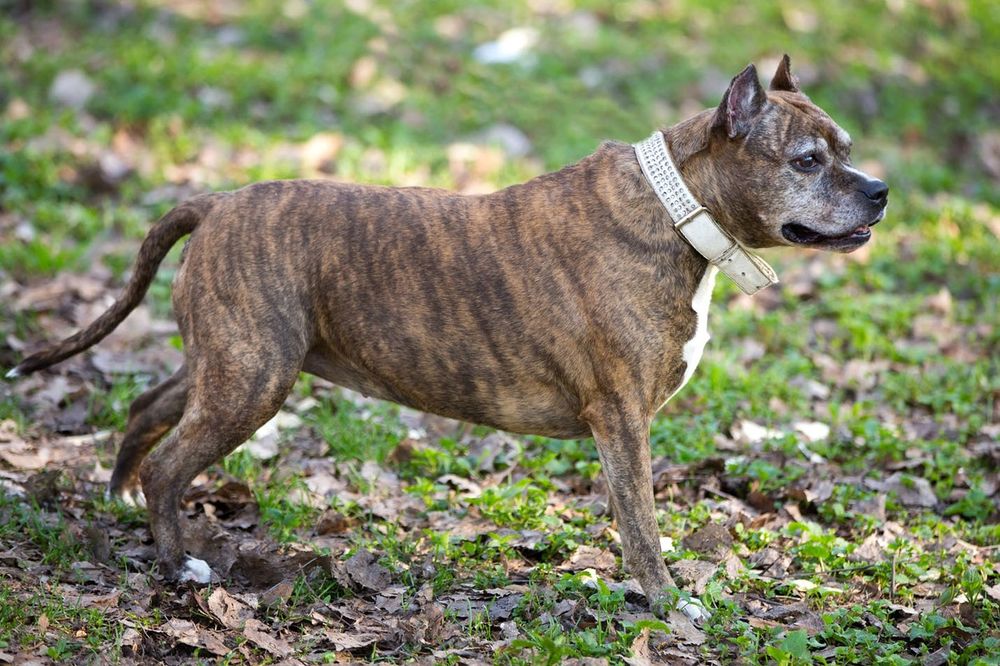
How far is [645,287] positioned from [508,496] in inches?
49.5

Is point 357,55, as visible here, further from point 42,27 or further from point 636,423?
point 636,423

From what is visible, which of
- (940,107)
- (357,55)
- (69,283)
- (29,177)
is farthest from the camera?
(940,107)

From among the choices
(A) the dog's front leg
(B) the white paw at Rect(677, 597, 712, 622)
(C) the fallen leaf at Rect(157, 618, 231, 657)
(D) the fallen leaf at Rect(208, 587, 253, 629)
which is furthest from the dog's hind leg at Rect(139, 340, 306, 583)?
(B) the white paw at Rect(677, 597, 712, 622)

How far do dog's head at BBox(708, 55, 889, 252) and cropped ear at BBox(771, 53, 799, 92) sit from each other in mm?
354

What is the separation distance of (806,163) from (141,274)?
2779 millimetres

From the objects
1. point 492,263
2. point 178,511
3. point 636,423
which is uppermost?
point 492,263

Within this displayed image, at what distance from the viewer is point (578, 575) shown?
4.61 m

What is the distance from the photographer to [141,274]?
4902mm

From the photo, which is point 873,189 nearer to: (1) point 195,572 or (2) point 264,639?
(2) point 264,639

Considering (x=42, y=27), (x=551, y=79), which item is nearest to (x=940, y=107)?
(x=551, y=79)

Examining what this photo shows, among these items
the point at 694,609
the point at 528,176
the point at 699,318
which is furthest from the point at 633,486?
the point at 528,176

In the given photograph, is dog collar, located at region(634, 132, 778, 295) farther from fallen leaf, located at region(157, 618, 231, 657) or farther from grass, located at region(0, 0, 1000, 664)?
fallen leaf, located at region(157, 618, 231, 657)

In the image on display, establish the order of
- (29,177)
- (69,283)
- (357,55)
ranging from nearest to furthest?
(69,283)
(29,177)
(357,55)

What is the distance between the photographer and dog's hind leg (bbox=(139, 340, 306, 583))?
458 cm
